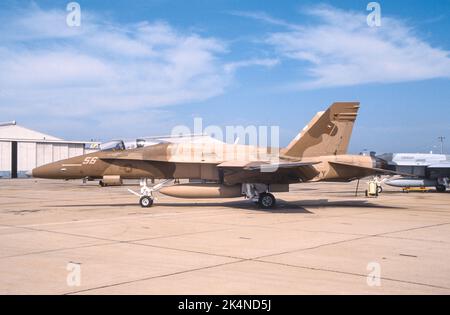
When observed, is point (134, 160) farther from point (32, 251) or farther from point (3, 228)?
point (32, 251)

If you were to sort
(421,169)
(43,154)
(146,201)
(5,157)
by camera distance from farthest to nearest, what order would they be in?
(43,154) → (5,157) → (421,169) → (146,201)

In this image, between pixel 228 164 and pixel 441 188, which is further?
pixel 441 188

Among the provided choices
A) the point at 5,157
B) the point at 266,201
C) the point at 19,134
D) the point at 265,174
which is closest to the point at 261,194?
the point at 266,201

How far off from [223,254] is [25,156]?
59438 mm

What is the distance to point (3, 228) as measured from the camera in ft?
38.7

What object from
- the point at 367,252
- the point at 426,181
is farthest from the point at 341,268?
the point at 426,181

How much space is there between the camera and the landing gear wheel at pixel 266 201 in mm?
17578

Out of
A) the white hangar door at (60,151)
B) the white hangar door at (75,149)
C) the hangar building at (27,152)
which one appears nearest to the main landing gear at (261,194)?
the hangar building at (27,152)

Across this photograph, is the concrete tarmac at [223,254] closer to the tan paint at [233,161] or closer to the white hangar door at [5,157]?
the tan paint at [233,161]

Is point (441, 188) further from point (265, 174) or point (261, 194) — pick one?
point (265, 174)

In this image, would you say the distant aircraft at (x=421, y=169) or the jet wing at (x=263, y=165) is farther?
the distant aircraft at (x=421, y=169)

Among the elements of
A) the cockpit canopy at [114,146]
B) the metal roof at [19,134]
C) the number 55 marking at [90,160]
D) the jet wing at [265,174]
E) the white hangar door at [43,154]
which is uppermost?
the metal roof at [19,134]

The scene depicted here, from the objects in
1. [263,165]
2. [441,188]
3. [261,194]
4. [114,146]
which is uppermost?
[114,146]

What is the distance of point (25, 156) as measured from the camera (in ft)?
202
